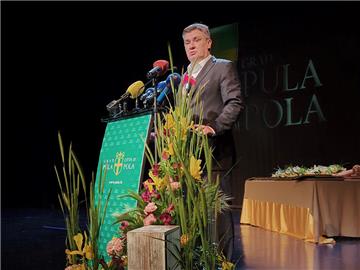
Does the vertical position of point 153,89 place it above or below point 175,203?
above

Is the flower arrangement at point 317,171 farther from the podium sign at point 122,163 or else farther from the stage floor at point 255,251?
the podium sign at point 122,163

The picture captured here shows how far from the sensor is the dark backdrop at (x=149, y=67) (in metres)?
6.11

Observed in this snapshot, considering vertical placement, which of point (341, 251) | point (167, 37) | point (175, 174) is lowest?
point (341, 251)

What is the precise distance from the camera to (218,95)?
194cm

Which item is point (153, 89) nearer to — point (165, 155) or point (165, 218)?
point (165, 155)

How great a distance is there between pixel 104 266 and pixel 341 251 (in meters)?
2.22

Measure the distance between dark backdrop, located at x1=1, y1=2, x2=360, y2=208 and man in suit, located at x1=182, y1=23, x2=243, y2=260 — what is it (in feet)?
14.5

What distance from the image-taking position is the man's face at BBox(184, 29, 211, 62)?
1866mm

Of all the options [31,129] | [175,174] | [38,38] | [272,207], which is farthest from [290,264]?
[31,129]

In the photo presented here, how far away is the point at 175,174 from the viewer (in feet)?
4.71

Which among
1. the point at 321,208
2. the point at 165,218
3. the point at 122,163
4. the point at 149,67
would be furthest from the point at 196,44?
the point at 149,67

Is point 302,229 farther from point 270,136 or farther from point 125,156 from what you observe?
point 270,136

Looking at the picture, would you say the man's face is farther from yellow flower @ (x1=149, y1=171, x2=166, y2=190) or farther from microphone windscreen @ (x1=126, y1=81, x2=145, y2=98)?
yellow flower @ (x1=149, y1=171, x2=166, y2=190)

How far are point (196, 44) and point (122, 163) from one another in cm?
60
